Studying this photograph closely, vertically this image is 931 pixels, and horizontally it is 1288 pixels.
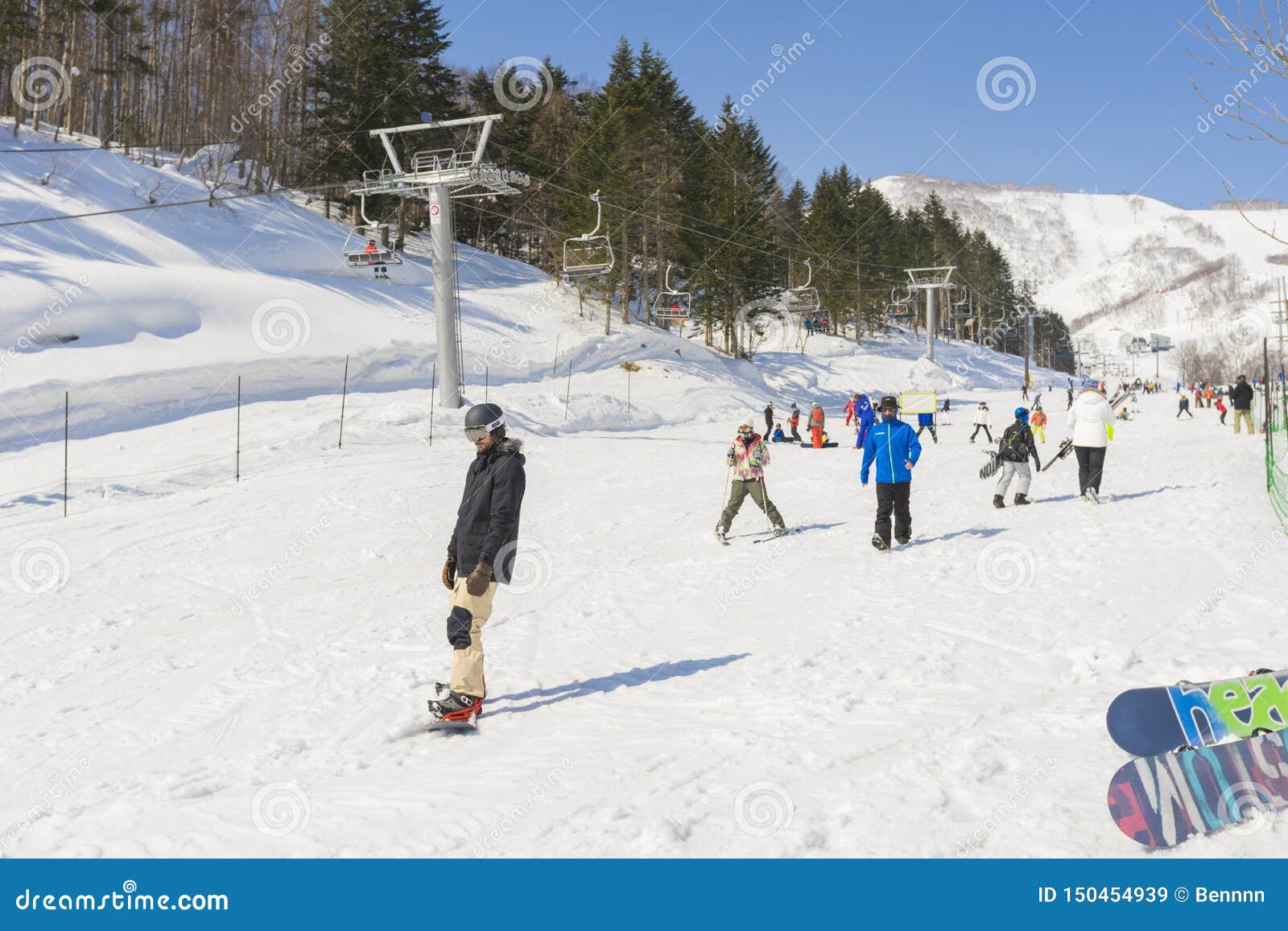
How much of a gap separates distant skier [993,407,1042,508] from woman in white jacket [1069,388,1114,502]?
603 mm

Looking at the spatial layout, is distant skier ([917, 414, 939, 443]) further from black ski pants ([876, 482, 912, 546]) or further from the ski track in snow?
black ski pants ([876, 482, 912, 546])

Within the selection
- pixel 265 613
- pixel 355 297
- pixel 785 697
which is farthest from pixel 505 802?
pixel 355 297

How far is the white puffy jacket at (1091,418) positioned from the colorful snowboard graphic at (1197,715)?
9290 millimetres

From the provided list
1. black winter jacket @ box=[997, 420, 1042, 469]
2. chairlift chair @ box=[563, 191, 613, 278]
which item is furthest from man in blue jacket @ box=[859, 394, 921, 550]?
chairlift chair @ box=[563, 191, 613, 278]

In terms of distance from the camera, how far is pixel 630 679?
19.4ft

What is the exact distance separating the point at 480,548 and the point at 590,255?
3268cm

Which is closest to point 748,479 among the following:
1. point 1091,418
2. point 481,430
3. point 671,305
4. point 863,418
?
point 1091,418

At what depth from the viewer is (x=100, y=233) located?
96.0 ft

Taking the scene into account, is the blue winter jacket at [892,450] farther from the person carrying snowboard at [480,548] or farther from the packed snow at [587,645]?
the person carrying snowboard at [480,548]

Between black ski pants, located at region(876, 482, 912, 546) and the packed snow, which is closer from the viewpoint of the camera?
the packed snow

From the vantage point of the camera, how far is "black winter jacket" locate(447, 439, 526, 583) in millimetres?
5164

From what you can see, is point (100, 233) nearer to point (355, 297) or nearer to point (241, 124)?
point (355, 297)

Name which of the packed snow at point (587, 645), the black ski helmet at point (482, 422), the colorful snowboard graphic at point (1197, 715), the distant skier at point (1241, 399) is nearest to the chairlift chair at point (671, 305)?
the packed snow at point (587, 645)

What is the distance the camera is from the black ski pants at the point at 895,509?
32.8 ft
